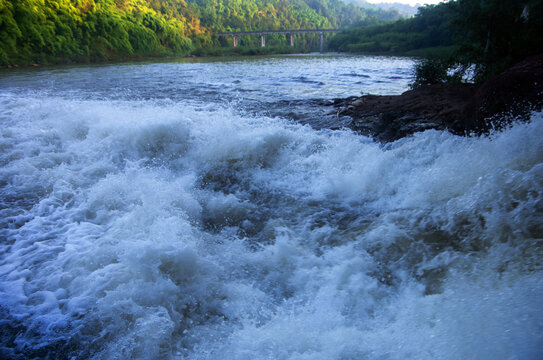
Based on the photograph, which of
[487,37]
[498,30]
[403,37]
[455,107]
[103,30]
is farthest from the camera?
[403,37]

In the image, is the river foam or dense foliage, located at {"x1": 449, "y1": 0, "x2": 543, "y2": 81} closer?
the river foam

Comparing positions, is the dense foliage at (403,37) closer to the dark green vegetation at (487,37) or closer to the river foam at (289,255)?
the dark green vegetation at (487,37)

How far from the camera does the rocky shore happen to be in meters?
4.25

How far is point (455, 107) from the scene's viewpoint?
5.86m

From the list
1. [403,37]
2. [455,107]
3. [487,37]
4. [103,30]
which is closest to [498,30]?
[487,37]

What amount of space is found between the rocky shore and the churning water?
60cm

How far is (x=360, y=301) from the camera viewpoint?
8.22 feet

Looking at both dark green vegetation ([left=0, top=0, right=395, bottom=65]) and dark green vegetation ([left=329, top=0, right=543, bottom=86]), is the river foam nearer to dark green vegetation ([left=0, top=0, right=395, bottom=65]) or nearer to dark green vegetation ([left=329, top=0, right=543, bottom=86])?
dark green vegetation ([left=329, top=0, right=543, bottom=86])

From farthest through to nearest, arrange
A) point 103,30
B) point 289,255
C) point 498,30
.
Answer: point 103,30 < point 498,30 < point 289,255

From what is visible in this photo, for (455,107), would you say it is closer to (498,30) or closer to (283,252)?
(498,30)

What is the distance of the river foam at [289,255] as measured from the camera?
2.17 m

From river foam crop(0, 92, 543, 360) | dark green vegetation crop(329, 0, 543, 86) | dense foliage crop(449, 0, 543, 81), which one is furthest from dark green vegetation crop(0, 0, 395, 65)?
dense foliage crop(449, 0, 543, 81)

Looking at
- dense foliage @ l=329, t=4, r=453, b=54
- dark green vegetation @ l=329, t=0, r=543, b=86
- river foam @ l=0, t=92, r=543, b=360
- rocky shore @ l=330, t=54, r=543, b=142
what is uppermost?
dense foliage @ l=329, t=4, r=453, b=54

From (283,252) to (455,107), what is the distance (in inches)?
188
